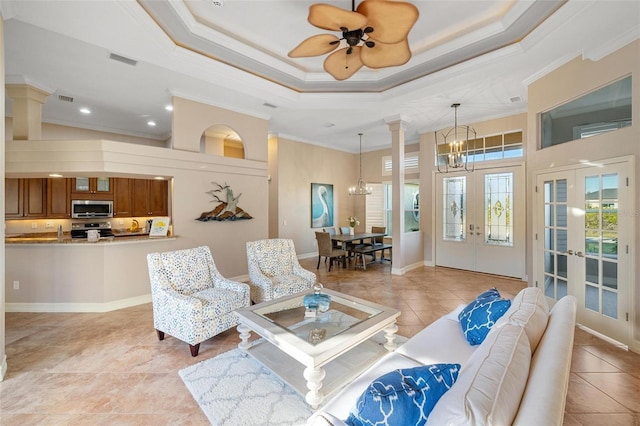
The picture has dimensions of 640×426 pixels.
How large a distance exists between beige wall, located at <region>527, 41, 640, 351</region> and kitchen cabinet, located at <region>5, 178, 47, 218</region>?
28.8 ft

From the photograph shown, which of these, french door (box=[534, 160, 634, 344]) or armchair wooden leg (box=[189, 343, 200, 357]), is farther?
french door (box=[534, 160, 634, 344])

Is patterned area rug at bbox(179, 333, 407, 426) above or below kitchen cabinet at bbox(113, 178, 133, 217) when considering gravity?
below

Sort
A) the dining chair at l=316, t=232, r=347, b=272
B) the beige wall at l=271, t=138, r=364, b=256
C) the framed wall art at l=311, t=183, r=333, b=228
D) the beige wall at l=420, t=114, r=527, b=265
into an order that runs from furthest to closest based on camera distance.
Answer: the framed wall art at l=311, t=183, r=333, b=228 < the beige wall at l=271, t=138, r=364, b=256 < the beige wall at l=420, t=114, r=527, b=265 < the dining chair at l=316, t=232, r=347, b=272

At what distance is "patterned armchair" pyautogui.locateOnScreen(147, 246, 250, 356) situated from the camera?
8.74ft

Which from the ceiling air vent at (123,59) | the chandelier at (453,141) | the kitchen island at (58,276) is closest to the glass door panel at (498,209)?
the chandelier at (453,141)

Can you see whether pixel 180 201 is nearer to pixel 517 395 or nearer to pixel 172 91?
pixel 172 91

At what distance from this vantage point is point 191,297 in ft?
9.11

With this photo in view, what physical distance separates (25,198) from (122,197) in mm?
1539

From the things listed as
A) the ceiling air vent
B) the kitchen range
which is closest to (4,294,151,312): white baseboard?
the kitchen range

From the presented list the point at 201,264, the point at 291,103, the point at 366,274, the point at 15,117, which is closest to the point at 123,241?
the point at 201,264

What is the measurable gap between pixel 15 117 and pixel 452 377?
615cm

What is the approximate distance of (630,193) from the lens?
283cm

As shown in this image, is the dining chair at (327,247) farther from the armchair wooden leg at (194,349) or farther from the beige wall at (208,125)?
the armchair wooden leg at (194,349)

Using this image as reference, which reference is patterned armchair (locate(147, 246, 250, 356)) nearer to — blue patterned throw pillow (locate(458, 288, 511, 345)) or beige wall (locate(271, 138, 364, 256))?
blue patterned throw pillow (locate(458, 288, 511, 345))
